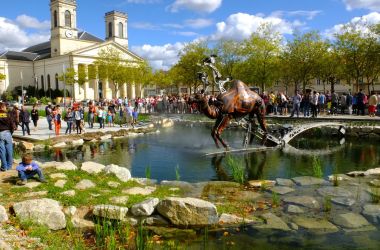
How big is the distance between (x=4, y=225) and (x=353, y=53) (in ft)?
137

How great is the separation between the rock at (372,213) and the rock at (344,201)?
13.7 inches

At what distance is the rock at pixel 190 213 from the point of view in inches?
295

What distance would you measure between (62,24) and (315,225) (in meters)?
80.7

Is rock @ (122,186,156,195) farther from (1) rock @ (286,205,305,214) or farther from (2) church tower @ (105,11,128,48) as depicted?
(2) church tower @ (105,11,128,48)

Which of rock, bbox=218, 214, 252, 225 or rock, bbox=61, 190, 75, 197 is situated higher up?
rock, bbox=61, 190, 75, 197

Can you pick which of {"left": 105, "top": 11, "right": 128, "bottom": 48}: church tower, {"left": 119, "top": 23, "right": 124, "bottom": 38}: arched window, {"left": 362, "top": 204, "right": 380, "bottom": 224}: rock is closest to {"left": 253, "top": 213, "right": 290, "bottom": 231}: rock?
{"left": 362, "top": 204, "right": 380, "bottom": 224}: rock

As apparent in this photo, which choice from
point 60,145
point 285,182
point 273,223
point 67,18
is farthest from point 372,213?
Answer: point 67,18

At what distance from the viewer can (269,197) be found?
9.30 m

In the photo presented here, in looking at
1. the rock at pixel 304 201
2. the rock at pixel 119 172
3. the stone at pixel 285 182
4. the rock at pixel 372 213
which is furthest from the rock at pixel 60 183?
the rock at pixel 372 213

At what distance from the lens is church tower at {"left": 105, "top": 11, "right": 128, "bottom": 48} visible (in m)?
88.8

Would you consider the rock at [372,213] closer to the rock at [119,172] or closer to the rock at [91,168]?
the rock at [119,172]

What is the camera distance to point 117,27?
8981 cm

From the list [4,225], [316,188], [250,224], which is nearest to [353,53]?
[316,188]

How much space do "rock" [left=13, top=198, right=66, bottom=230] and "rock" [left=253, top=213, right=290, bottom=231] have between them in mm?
3785
